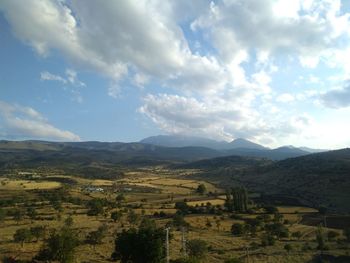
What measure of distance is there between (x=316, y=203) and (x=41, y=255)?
3583 inches

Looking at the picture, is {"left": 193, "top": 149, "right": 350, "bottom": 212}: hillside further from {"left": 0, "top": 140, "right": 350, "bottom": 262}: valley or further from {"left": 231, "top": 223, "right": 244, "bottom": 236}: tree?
{"left": 231, "top": 223, "right": 244, "bottom": 236}: tree

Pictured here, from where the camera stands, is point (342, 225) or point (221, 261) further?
point (342, 225)

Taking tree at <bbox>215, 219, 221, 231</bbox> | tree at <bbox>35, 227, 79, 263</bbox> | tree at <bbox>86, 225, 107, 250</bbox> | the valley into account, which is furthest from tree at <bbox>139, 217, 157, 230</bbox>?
tree at <bbox>215, 219, 221, 231</bbox>

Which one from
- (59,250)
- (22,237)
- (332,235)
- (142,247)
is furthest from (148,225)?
(332,235)

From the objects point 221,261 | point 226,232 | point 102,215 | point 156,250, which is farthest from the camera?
point 102,215

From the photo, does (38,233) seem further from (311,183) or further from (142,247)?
(311,183)

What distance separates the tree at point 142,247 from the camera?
42.7 m

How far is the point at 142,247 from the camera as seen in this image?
4322 cm

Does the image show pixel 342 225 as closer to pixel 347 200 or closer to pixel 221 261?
pixel 347 200

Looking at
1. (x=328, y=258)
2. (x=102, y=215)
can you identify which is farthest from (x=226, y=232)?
(x=102, y=215)

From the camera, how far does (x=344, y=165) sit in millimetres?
162250

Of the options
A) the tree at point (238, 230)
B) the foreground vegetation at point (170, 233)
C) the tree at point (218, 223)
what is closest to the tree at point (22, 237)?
the foreground vegetation at point (170, 233)

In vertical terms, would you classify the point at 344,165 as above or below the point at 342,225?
above

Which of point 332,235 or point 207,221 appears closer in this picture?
point 332,235
